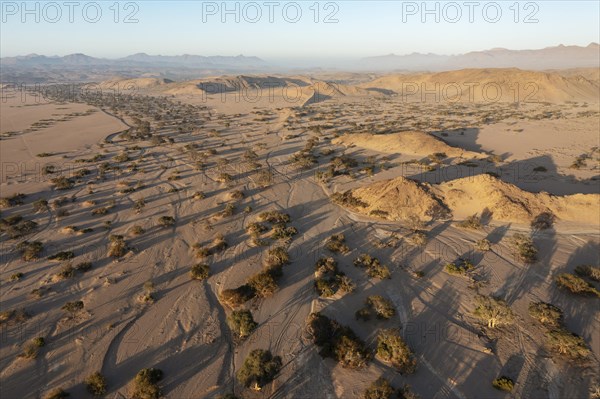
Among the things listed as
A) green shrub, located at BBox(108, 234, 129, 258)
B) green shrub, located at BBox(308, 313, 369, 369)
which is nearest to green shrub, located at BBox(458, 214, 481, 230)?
green shrub, located at BBox(308, 313, 369, 369)

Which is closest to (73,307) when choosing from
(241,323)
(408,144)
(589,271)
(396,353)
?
(241,323)

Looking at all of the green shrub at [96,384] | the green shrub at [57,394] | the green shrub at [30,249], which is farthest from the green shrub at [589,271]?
the green shrub at [30,249]

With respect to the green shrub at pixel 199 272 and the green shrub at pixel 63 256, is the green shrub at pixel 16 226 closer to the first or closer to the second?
the green shrub at pixel 63 256

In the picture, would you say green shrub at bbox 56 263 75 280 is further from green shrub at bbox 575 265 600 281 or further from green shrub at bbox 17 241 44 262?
green shrub at bbox 575 265 600 281

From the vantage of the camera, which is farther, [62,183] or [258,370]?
[62,183]

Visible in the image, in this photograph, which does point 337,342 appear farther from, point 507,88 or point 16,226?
point 507,88

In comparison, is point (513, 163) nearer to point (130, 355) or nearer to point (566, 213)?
point (566, 213)
